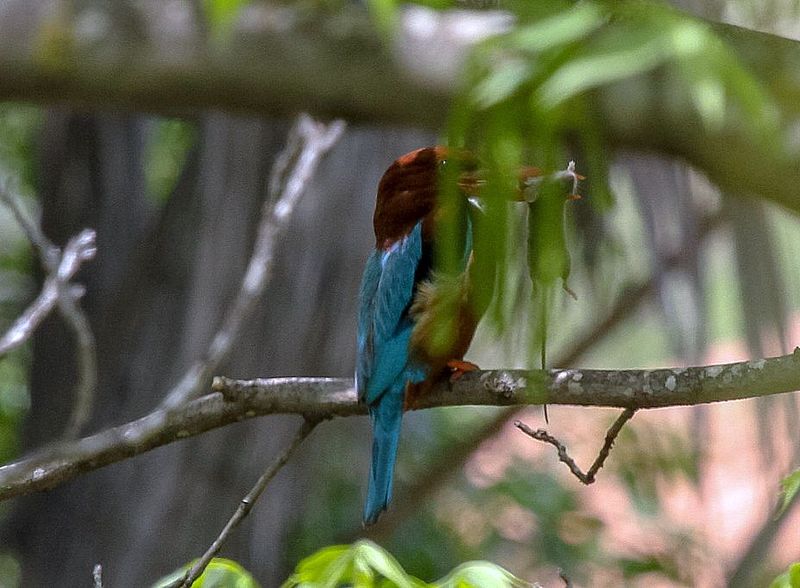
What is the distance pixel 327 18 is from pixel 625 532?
3.66 meters

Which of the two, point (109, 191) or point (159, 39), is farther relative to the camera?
point (109, 191)

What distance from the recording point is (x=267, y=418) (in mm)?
3400

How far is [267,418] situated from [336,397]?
5.71 feet

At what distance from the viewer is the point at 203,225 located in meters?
3.37

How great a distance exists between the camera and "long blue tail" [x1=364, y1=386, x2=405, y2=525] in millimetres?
2055

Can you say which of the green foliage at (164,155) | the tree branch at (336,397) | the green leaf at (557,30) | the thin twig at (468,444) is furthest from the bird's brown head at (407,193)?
the green foliage at (164,155)

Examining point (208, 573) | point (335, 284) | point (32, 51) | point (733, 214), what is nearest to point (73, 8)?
point (32, 51)

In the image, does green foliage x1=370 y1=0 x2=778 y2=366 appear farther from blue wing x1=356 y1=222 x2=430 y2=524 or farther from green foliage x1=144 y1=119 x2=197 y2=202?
green foliage x1=144 y1=119 x2=197 y2=202

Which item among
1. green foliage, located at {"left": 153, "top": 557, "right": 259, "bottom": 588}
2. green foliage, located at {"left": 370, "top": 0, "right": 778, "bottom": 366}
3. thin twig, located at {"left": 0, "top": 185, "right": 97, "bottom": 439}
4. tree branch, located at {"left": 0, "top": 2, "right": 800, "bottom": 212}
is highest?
green foliage, located at {"left": 370, "top": 0, "right": 778, "bottom": 366}

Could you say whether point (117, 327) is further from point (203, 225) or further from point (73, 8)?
point (73, 8)

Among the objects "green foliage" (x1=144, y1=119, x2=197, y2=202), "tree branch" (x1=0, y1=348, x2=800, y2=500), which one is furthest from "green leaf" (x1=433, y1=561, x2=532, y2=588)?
"green foliage" (x1=144, y1=119, x2=197, y2=202)

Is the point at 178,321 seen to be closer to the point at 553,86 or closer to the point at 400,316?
the point at 400,316

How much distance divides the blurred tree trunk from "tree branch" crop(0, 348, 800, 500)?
148cm

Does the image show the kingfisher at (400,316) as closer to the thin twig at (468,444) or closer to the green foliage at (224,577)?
the green foliage at (224,577)
